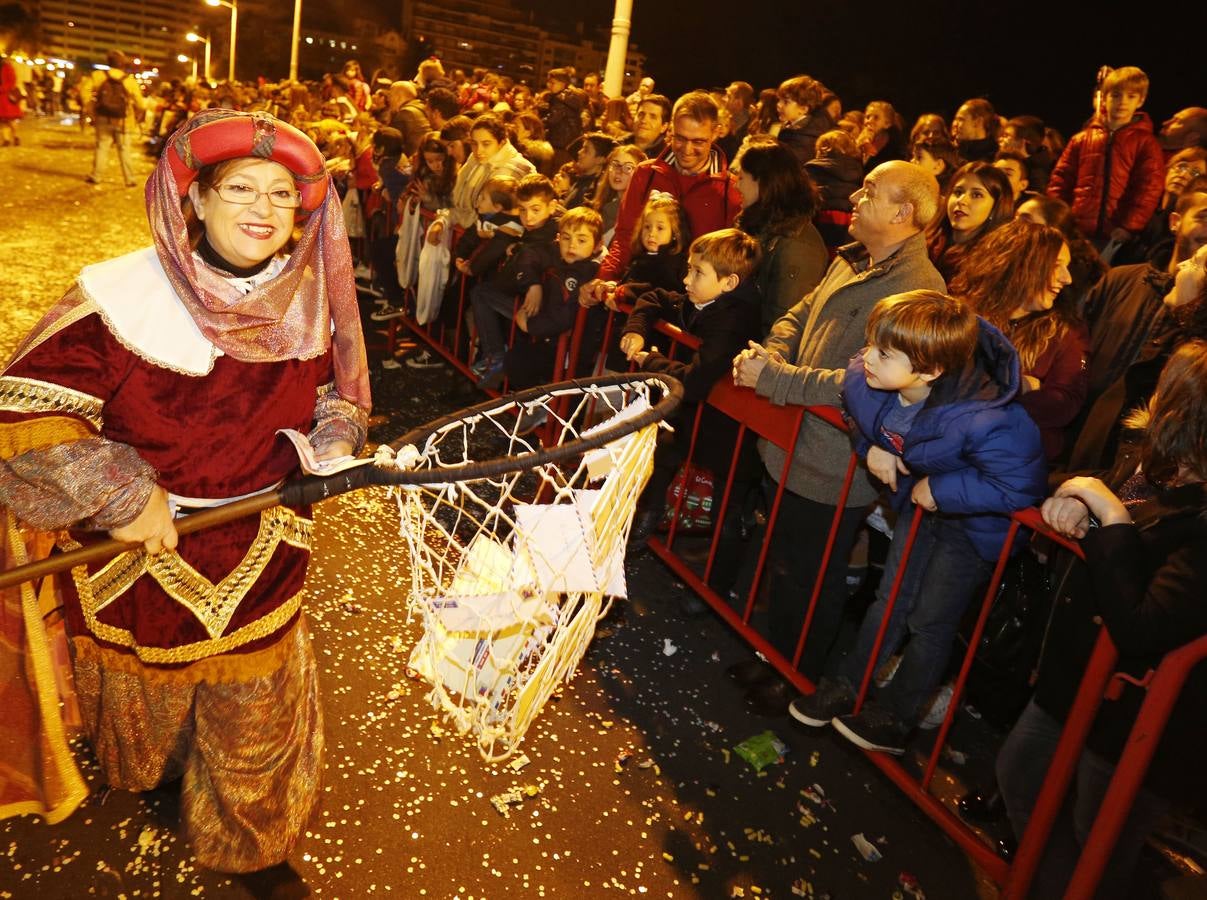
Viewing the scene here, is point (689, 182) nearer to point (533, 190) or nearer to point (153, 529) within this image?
point (533, 190)

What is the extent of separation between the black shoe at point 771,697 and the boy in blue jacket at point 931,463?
140 millimetres

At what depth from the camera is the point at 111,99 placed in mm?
16422

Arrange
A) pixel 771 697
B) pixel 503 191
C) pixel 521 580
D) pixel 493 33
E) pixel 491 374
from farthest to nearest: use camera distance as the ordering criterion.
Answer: pixel 493 33 → pixel 503 191 → pixel 491 374 → pixel 771 697 → pixel 521 580

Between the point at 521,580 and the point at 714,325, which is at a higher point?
the point at 714,325

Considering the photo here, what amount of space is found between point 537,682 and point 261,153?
150cm

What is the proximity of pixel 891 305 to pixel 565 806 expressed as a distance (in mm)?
2164

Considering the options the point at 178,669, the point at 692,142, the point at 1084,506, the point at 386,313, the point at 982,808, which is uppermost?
the point at 692,142

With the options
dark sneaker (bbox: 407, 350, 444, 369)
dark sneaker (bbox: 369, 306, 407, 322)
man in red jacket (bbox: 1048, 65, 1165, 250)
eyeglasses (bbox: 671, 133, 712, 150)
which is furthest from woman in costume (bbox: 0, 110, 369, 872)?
dark sneaker (bbox: 369, 306, 407, 322)

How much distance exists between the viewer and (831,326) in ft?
12.5

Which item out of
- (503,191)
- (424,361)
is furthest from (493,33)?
(503,191)

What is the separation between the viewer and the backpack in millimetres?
16188

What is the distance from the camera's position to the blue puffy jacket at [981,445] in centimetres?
302

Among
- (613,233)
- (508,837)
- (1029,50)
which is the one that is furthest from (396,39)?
(508,837)

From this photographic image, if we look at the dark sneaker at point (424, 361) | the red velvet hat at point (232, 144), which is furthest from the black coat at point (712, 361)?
the dark sneaker at point (424, 361)
